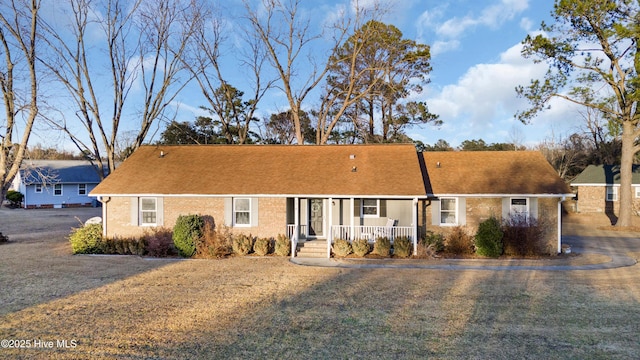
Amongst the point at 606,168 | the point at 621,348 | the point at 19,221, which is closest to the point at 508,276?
the point at 621,348

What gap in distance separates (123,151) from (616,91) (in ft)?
161

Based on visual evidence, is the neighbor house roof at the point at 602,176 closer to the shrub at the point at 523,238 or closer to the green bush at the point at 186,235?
the shrub at the point at 523,238

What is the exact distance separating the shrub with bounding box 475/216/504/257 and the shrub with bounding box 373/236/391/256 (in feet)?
12.0

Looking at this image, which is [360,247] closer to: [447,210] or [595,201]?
[447,210]

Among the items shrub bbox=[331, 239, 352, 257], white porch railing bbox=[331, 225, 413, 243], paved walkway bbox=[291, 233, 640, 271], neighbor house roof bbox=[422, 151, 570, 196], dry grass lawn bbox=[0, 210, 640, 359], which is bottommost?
paved walkway bbox=[291, 233, 640, 271]

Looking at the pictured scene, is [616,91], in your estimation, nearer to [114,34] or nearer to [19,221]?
[114,34]

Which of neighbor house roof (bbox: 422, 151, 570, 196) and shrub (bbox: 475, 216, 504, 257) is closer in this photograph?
shrub (bbox: 475, 216, 504, 257)

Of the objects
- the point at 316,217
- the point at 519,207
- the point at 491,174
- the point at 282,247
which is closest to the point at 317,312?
the point at 282,247

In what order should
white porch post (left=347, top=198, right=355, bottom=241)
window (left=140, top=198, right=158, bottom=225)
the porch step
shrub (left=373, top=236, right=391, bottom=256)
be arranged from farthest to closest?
window (left=140, top=198, right=158, bottom=225) → white porch post (left=347, top=198, right=355, bottom=241) → the porch step → shrub (left=373, top=236, right=391, bottom=256)

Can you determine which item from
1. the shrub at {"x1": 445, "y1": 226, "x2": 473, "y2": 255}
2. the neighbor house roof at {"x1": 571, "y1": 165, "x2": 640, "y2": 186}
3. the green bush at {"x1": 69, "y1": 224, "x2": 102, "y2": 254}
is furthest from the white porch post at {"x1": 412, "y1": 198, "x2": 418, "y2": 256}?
the neighbor house roof at {"x1": 571, "y1": 165, "x2": 640, "y2": 186}

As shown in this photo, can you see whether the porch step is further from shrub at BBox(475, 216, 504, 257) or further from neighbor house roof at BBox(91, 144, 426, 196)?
shrub at BBox(475, 216, 504, 257)

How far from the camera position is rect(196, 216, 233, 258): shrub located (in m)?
15.5

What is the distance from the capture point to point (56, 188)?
138 ft

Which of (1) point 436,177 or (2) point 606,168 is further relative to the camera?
(2) point 606,168
